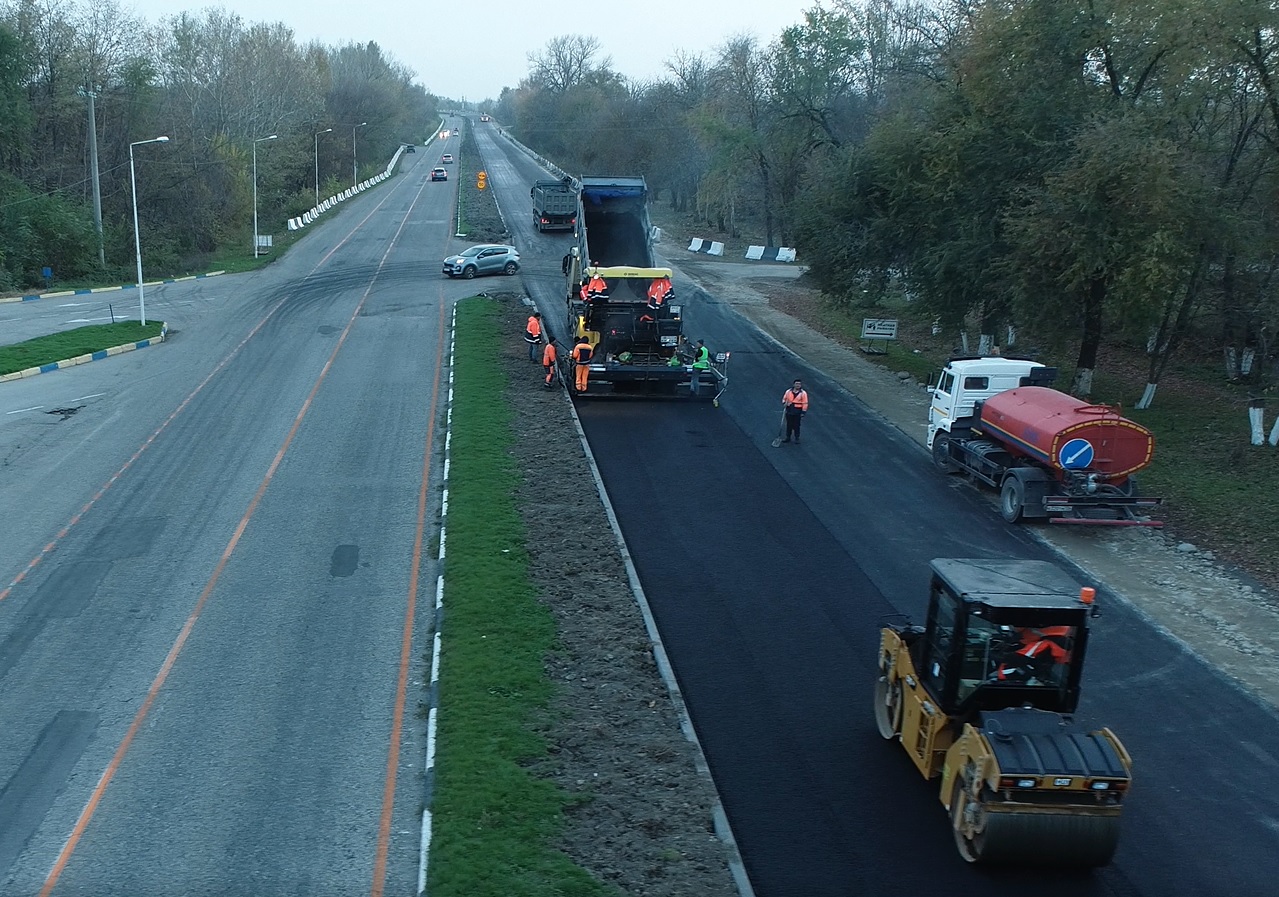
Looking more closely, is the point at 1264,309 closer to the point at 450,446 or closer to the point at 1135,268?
the point at 1135,268

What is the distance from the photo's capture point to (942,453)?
23.6 meters

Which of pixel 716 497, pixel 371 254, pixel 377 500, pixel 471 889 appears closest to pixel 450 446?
pixel 377 500

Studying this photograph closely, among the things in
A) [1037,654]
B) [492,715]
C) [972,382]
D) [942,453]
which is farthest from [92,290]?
[1037,654]

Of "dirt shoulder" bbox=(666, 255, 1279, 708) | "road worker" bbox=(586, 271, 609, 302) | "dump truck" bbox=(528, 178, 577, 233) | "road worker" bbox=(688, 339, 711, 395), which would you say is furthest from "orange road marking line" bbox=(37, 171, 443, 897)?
"dump truck" bbox=(528, 178, 577, 233)

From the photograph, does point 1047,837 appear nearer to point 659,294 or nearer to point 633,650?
point 633,650

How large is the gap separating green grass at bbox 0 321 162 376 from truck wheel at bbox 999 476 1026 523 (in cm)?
2753

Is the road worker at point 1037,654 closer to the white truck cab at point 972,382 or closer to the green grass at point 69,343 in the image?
the white truck cab at point 972,382

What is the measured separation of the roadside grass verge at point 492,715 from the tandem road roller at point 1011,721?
3.48m

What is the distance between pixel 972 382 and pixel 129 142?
5573 cm

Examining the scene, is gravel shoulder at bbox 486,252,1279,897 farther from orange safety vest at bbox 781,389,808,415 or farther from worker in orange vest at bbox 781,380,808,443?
orange safety vest at bbox 781,389,808,415

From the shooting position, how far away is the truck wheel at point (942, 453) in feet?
76.4

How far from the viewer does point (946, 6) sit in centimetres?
4297

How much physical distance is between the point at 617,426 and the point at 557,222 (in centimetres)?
4138

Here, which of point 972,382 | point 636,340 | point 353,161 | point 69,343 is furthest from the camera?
point 353,161
